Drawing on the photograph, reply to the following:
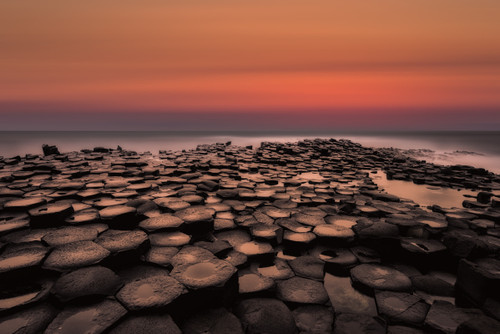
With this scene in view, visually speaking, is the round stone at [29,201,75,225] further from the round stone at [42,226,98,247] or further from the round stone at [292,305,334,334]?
the round stone at [292,305,334,334]

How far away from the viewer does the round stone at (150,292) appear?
1.44 metres

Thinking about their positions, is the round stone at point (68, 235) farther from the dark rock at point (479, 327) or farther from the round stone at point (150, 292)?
the dark rock at point (479, 327)

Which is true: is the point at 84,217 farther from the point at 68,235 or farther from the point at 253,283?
the point at 253,283

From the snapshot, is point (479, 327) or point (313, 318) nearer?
point (479, 327)

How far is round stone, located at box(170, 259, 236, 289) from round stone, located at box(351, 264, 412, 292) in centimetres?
99

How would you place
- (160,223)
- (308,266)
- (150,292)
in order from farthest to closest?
(160,223) < (308,266) < (150,292)

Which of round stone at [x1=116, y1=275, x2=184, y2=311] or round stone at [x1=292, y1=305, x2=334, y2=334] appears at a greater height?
round stone at [x1=116, y1=275, x2=184, y2=311]

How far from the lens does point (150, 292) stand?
60.8 inches

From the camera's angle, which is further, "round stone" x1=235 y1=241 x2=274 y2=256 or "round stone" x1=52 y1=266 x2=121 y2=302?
"round stone" x1=235 y1=241 x2=274 y2=256

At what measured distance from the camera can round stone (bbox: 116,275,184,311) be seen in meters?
1.44

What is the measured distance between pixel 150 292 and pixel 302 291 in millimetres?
1006

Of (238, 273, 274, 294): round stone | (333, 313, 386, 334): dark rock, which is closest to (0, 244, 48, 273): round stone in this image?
(238, 273, 274, 294): round stone

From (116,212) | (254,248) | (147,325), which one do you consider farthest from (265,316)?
(116,212)

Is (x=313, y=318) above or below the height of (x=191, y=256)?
below
